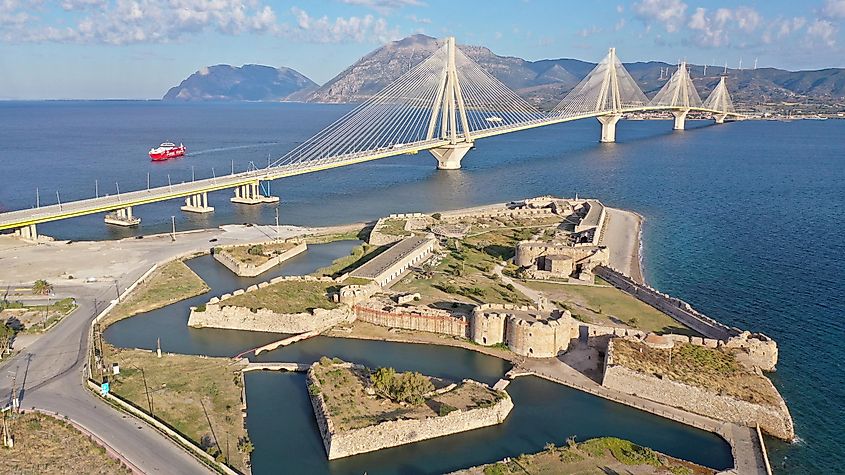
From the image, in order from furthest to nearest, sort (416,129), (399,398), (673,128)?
(673,128), (416,129), (399,398)

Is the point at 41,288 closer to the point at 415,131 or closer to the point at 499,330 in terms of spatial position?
the point at 499,330

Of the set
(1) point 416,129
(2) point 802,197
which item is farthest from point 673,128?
(2) point 802,197

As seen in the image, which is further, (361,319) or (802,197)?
(802,197)

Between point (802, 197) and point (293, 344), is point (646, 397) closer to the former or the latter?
point (293, 344)

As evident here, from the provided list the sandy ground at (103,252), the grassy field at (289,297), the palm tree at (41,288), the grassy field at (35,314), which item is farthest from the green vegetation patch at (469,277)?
the palm tree at (41,288)

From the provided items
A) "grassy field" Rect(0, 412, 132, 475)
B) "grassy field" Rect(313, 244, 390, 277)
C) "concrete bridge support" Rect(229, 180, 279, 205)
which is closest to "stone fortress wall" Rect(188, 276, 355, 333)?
"grassy field" Rect(313, 244, 390, 277)
